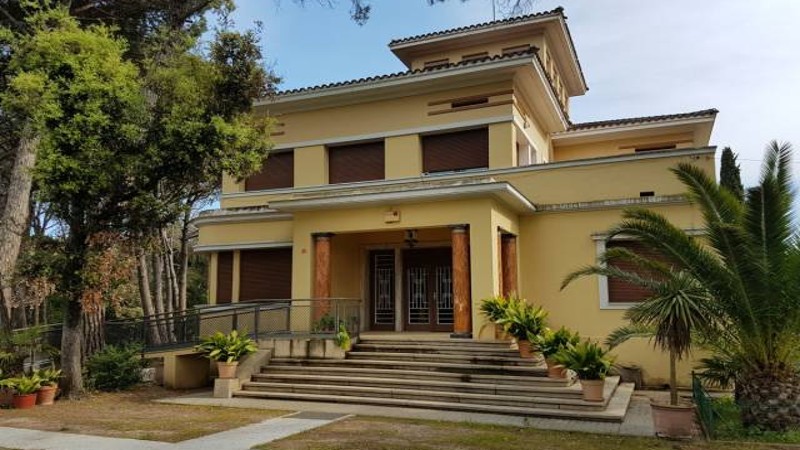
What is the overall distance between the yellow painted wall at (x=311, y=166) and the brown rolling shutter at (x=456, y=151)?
10.0 feet

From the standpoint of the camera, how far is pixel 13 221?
553 inches

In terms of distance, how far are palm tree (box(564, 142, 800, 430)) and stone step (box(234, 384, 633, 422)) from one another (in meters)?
2.03

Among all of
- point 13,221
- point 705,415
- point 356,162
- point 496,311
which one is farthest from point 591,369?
point 13,221

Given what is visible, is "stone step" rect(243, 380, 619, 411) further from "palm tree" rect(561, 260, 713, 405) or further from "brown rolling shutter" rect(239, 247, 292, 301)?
"brown rolling shutter" rect(239, 247, 292, 301)

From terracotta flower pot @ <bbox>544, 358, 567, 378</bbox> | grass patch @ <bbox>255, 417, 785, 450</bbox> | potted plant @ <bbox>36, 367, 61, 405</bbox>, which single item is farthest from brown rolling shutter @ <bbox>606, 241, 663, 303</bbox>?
potted plant @ <bbox>36, 367, 61, 405</bbox>

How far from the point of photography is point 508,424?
9.53 m

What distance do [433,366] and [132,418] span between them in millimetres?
5594

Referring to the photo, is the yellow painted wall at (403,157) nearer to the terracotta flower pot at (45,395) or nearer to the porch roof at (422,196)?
the porch roof at (422,196)

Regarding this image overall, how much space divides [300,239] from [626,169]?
27.4 feet

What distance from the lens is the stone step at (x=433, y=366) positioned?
11.4m

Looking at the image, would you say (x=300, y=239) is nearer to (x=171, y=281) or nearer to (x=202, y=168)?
(x=202, y=168)

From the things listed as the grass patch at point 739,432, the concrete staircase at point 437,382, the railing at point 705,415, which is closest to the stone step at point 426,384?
the concrete staircase at point 437,382

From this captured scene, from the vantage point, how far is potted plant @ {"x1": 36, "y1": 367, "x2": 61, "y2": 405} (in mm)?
11875

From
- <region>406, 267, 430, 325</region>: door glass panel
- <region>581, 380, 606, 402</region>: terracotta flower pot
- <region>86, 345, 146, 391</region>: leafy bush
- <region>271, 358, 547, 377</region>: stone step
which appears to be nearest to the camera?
<region>581, 380, 606, 402</region>: terracotta flower pot
